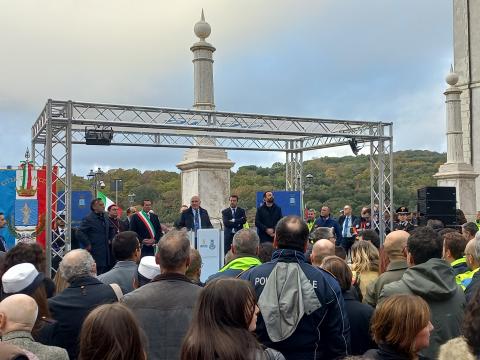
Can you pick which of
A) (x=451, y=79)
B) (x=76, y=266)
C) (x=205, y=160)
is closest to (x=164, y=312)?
(x=76, y=266)

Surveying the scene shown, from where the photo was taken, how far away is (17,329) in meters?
2.76

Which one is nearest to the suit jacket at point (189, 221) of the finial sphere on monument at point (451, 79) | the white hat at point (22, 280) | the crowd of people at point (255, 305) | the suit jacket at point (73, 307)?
the crowd of people at point (255, 305)

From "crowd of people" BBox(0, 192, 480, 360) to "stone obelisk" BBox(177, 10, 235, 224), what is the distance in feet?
33.2

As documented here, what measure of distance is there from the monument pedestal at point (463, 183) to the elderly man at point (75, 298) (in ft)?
59.3

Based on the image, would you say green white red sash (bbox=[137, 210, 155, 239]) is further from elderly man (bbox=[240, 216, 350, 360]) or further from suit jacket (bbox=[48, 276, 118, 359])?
elderly man (bbox=[240, 216, 350, 360])

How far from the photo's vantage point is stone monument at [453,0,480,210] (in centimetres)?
2248

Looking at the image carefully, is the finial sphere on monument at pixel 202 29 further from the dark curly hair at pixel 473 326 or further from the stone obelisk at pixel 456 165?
the dark curly hair at pixel 473 326

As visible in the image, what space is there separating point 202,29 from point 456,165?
10510mm

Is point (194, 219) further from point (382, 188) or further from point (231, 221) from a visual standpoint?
point (382, 188)

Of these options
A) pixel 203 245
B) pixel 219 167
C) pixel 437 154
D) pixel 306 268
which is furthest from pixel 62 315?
pixel 437 154

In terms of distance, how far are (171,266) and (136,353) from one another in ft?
4.19

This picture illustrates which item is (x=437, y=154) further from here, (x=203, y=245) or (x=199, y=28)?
(x=203, y=245)

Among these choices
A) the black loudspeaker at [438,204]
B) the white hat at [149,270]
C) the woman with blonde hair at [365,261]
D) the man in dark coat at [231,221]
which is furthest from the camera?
the black loudspeaker at [438,204]

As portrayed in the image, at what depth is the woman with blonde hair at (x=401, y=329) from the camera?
265 centimetres
